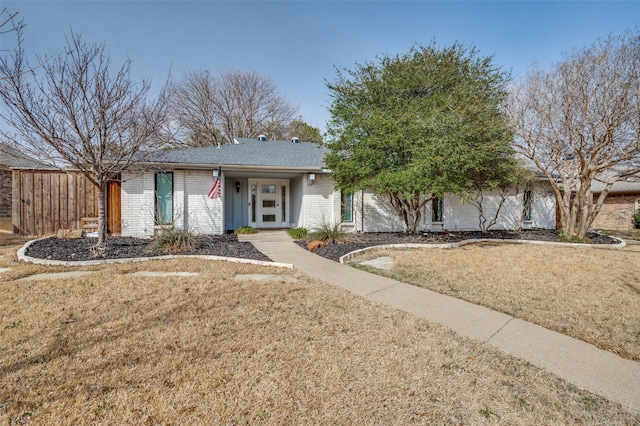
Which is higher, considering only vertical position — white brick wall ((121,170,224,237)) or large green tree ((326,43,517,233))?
large green tree ((326,43,517,233))

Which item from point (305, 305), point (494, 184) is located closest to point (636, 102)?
point (494, 184)

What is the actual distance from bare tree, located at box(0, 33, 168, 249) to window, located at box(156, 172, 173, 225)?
10.4 feet

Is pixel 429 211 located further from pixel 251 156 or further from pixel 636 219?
pixel 636 219

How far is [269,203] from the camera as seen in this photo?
13.0 meters

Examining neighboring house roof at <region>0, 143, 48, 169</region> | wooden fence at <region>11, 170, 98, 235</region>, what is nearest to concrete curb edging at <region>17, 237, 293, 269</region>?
neighboring house roof at <region>0, 143, 48, 169</region>

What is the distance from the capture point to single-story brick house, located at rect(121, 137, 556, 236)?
33.6ft

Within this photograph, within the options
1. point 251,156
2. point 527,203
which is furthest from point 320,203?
point 527,203

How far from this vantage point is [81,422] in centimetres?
192

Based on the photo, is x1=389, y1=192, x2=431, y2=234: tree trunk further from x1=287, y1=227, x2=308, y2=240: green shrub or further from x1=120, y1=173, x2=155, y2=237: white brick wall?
x1=120, y1=173, x2=155, y2=237: white brick wall

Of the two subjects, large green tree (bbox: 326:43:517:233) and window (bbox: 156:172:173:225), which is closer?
large green tree (bbox: 326:43:517:233)

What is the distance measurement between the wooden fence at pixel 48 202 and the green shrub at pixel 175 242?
4850 millimetres

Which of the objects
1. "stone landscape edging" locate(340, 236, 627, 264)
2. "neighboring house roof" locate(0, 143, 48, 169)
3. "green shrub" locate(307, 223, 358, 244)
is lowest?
"stone landscape edging" locate(340, 236, 627, 264)

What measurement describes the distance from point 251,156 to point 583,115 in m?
10.9

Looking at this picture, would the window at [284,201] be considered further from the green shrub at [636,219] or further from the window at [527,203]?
the green shrub at [636,219]
